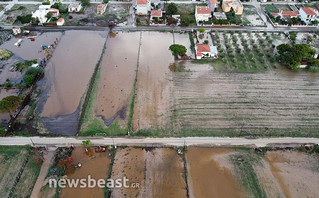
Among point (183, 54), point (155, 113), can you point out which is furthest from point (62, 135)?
point (183, 54)

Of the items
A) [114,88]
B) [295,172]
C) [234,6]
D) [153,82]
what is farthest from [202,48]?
A: [295,172]

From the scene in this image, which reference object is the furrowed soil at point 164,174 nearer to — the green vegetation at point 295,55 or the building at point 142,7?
the green vegetation at point 295,55

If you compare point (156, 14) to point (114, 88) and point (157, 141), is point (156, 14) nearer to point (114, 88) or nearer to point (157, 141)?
point (114, 88)

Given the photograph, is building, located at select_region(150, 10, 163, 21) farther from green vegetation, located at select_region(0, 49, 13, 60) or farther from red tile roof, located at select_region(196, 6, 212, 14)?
green vegetation, located at select_region(0, 49, 13, 60)

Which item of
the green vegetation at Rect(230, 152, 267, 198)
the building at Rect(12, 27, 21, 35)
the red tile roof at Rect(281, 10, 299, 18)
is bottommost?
the green vegetation at Rect(230, 152, 267, 198)

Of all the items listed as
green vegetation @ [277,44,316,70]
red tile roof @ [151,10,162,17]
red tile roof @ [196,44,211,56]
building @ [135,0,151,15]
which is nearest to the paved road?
green vegetation @ [277,44,316,70]

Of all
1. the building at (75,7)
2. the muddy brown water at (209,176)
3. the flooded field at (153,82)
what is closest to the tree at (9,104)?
the flooded field at (153,82)

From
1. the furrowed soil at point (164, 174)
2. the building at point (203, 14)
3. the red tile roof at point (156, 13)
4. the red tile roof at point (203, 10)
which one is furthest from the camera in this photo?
the red tile roof at point (156, 13)
